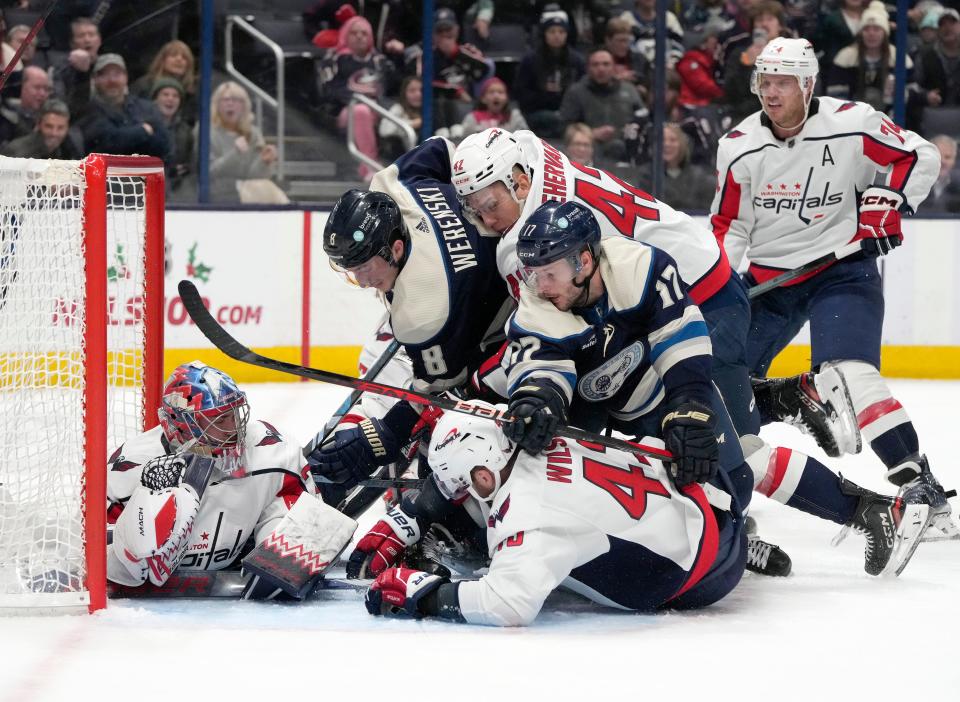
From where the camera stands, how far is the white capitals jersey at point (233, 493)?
9.78 ft

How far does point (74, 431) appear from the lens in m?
2.96

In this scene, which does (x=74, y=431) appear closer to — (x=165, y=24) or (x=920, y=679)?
(x=920, y=679)

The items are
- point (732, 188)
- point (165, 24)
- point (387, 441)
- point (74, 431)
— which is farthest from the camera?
point (165, 24)

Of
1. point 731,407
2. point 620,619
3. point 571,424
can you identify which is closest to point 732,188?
point 731,407

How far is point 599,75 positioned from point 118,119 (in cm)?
233

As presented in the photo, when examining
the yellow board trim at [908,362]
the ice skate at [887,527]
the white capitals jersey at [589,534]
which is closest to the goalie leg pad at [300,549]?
the white capitals jersey at [589,534]

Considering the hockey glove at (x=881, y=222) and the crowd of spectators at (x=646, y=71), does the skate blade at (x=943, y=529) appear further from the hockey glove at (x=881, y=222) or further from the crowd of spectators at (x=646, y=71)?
the crowd of spectators at (x=646, y=71)

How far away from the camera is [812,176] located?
3.92 metres

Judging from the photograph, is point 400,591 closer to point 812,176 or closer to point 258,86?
point 812,176

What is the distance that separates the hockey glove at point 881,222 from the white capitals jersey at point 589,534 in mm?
1276

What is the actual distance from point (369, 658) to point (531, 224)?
89 cm

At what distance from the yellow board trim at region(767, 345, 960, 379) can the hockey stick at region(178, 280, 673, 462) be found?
372 centimetres

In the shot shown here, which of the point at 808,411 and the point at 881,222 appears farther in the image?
the point at 808,411

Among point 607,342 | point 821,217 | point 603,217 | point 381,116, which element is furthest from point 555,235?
point 381,116
